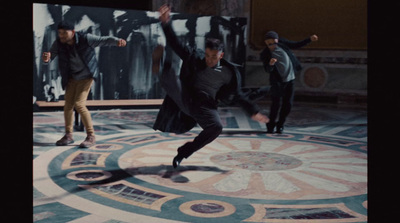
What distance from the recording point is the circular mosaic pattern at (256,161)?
4203 millimetres

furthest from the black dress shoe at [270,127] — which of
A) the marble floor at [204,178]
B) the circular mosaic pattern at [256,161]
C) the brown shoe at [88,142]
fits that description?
the brown shoe at [88,142]

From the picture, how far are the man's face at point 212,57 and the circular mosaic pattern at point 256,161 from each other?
1.08m

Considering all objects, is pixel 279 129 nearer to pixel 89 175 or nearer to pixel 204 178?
pixel 204 178

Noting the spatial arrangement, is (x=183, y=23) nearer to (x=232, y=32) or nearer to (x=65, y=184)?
(x=232, y=32)

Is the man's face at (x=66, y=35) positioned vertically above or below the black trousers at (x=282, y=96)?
above

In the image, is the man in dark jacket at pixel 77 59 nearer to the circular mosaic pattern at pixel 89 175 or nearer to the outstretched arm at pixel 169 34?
the circular mosaic pattern at pixel 89 175

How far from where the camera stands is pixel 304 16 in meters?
10.6

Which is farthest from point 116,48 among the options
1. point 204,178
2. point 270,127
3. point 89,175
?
point 204,178

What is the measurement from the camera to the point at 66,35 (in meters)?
4.70

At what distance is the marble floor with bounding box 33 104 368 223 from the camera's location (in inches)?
113

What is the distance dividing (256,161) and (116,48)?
15.5ft
